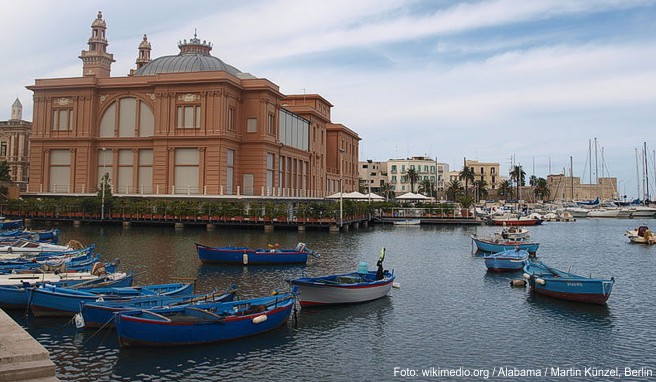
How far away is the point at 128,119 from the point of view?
73812 millimetres

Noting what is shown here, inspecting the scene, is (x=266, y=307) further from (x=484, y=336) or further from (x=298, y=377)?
(x=484, y=336)

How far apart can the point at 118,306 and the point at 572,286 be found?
19.4 m

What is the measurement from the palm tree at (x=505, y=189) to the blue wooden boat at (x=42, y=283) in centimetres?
14789

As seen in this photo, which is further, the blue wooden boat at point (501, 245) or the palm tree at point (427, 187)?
the palm tree at point (427, 187)

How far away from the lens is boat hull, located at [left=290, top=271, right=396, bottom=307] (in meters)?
23.3

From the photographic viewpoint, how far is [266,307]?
1994 cm

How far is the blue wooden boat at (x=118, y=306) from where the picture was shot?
18.7 metres

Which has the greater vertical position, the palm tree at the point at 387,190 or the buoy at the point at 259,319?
the palm tree at the point at 387,190

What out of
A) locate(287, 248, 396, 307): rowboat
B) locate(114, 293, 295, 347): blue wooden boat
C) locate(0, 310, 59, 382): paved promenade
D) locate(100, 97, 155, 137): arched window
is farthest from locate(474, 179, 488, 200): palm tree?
locate(0, 310, 59, 382): paved promenade

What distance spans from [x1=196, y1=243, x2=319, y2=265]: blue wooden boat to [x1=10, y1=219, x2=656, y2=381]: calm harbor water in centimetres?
90

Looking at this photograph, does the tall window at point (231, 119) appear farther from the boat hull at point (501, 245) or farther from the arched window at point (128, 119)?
the boat hull at point (501, 245)

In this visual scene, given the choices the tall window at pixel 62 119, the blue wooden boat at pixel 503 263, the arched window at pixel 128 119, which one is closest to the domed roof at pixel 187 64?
the arched window at pixel 128 119

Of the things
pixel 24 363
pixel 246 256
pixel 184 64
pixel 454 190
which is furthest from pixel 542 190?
pixel 24 363

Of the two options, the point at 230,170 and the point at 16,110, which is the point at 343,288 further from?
the point at 16,110
